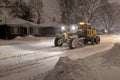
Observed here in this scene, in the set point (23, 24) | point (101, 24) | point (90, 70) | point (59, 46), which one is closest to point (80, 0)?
point (23, 24)

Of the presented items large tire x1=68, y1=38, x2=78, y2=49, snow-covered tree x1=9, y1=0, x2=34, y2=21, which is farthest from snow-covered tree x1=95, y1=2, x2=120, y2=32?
large tire x1=68, y1=38, x2=78, y2=49

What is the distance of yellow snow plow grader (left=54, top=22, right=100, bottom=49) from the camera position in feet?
78.5

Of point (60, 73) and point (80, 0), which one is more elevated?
point (80, 0)

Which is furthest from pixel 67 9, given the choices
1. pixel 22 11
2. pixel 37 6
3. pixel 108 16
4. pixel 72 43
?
pixel 72 43

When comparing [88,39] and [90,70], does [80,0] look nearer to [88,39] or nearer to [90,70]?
[88,39]

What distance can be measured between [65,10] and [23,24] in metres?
14.3

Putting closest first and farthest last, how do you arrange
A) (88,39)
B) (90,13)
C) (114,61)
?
(114,61) < (88,39) < (90,13)

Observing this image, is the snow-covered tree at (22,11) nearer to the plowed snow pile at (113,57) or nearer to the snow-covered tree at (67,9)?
the snow-covered tree at (67,9)

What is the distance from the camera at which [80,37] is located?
86.0ft

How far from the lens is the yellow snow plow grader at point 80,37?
23919 millimetres

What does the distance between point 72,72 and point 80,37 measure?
60.4 ft

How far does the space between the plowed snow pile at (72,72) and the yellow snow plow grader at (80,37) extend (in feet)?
47.3

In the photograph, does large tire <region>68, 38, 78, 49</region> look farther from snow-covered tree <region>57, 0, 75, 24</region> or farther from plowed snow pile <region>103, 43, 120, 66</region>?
snow-covered tree <region>57, 0, 75, 24</region>

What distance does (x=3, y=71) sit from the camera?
1216cm
